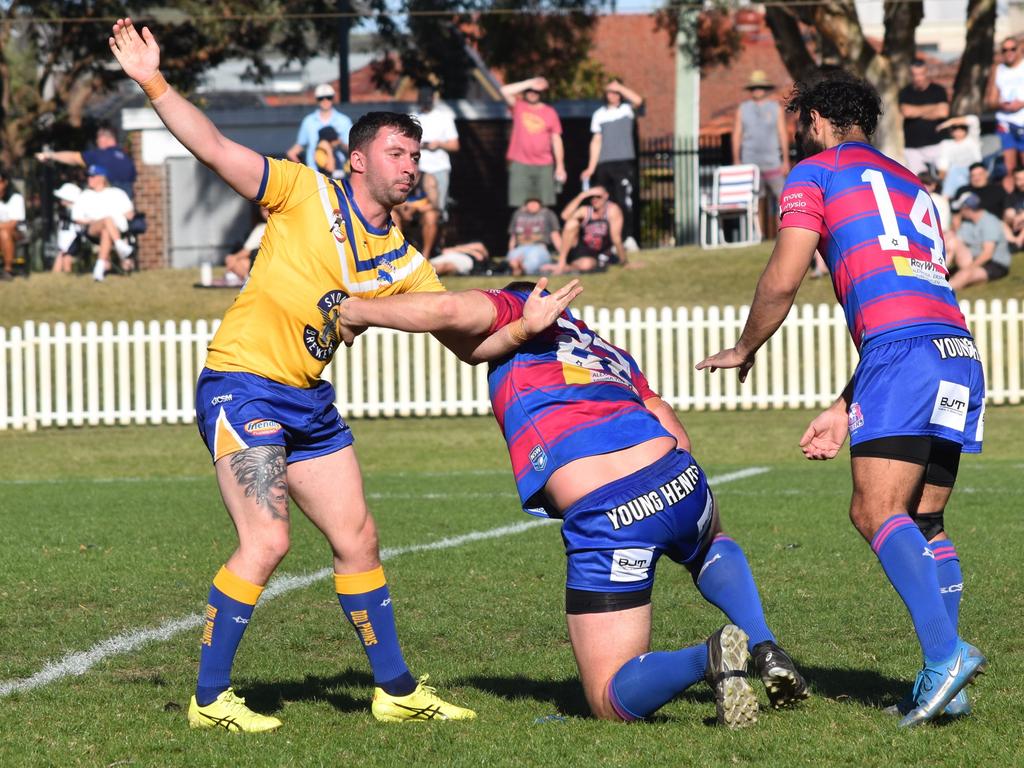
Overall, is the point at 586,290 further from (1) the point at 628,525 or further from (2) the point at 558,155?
(1) the point at 628,525

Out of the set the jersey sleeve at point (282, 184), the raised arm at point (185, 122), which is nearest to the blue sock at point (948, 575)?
the jersey sleeve at point (282, 184)

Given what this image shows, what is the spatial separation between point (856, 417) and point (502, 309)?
126 cm

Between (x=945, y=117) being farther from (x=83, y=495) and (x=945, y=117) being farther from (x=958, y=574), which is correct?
(x=958, y=574)

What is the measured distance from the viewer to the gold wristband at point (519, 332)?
203 inches

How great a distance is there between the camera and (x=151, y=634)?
275 inches

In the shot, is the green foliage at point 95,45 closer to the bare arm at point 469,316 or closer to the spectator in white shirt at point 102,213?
the spectator in white shirt at point 102,213

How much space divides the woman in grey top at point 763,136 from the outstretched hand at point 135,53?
18.5 metres

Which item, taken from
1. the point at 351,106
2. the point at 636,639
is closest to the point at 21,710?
the point at 636,639

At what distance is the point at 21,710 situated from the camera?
5547 millimetres

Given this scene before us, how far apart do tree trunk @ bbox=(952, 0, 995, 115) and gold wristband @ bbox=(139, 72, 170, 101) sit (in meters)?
22.6

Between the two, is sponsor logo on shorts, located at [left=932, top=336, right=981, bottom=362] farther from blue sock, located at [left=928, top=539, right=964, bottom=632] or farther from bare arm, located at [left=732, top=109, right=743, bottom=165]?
bare arm, located at [left=732, top=109, right=743, bottom=165]

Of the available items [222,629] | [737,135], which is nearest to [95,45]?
[737,135]

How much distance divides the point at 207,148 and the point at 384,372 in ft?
A: 44.6

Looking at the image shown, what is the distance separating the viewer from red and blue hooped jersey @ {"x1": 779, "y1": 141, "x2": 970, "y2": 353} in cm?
523
